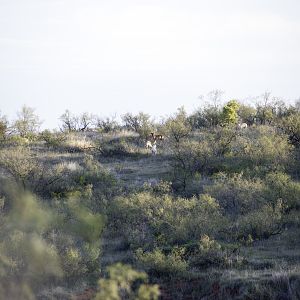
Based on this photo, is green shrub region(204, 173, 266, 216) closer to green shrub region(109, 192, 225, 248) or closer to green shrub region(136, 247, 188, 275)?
green shrub region(109, 192, 225, 248)

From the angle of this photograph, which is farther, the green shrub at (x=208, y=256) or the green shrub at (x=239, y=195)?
the green shrub at (x=239, y=195)

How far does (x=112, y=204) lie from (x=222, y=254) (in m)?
5.95

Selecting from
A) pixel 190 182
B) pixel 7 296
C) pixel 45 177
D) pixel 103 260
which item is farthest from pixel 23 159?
pixel 7 296

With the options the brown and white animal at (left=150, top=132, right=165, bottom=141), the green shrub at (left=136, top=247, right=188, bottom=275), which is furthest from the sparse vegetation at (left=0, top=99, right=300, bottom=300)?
the brown and white animal at (left=150, top=132, right=165, bottom=141)

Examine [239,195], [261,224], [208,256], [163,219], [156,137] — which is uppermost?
[156,137]

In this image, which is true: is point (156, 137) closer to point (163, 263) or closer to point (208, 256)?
point (208, 256)

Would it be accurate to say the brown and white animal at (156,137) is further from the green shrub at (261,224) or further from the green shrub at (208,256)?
the green shrub at (208,256)

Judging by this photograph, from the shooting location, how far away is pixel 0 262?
11.9 metres

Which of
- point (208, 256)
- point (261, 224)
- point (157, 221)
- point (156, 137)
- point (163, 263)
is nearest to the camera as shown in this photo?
point (163, 263)

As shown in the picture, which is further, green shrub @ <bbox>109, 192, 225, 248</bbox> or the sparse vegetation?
green shrub @ <bbox>109, 192, 225, 248</bbox>

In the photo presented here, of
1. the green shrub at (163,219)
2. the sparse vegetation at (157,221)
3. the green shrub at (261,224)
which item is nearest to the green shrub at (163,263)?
the sparse vegetation at (157,221)

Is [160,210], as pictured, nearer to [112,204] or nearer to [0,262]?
[112,204]

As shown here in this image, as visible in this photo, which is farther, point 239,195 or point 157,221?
point 239,195

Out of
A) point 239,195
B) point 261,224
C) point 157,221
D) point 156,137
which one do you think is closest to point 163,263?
point 157,221
